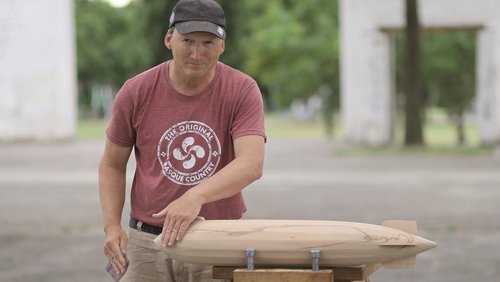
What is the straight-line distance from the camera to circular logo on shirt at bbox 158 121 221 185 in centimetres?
336

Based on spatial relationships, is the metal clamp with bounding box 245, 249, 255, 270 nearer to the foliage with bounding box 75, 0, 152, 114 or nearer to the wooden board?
the wooden board

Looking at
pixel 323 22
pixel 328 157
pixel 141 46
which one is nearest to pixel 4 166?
pixel 328 157

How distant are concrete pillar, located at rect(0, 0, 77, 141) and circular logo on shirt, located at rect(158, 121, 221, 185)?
94.0 ft

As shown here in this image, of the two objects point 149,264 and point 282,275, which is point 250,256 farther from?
A: point 149,264

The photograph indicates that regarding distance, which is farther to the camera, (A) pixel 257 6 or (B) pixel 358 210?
(A) pixel 257 6

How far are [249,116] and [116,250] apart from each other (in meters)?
0.65

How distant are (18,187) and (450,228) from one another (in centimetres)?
819

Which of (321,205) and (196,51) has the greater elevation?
(196,51)

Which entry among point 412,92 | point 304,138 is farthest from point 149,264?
point 304,138

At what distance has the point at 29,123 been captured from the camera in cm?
3158

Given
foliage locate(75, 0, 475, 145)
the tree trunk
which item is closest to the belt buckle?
the tree trunk

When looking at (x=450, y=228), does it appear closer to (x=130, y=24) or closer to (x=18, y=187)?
(x=18, y=187)

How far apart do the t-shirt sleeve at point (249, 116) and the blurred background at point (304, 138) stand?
471 centimetres

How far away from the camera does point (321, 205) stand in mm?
12906
